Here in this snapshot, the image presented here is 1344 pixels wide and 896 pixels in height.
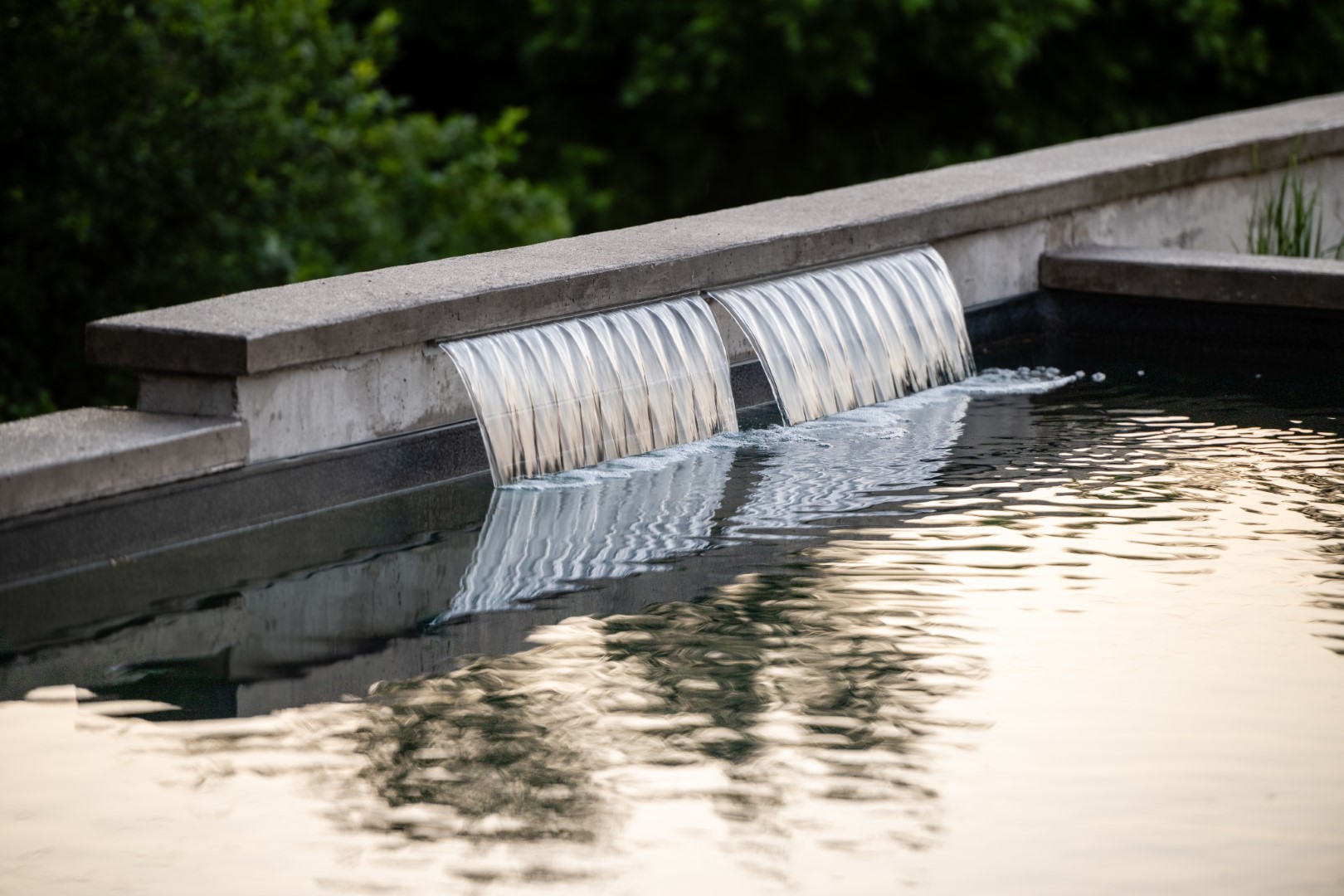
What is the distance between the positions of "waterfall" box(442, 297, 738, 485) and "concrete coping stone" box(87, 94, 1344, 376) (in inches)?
2.9

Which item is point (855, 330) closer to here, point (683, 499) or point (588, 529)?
point (683, 499)

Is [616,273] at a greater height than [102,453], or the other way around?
[616,273]

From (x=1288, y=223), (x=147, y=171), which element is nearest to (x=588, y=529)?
(x=1288, y=223)

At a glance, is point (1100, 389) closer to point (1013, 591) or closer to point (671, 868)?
point (1013, 591)

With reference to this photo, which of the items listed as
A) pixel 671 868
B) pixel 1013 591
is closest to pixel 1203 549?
pixel 1013 591

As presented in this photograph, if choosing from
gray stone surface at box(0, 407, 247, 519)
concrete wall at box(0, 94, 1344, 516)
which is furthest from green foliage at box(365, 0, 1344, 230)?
gray stone surface at box(0, 407, 247, 519)

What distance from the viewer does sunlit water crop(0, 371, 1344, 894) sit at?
11.5ft

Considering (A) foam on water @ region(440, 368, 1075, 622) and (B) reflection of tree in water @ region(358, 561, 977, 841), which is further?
(A) foam on water @ region(440, 368, 1075, 622)

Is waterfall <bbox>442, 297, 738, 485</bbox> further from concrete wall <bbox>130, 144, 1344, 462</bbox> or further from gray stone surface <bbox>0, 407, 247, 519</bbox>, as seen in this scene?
gray stone surface <bbox>0, 407, 247, 519</bbox>

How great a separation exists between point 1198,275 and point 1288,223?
1746 mm

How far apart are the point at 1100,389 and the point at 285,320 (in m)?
3.32

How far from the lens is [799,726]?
4.07 m

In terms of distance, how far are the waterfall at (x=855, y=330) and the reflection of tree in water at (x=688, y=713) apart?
2.20 meters

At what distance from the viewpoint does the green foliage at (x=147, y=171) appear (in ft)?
34.7
